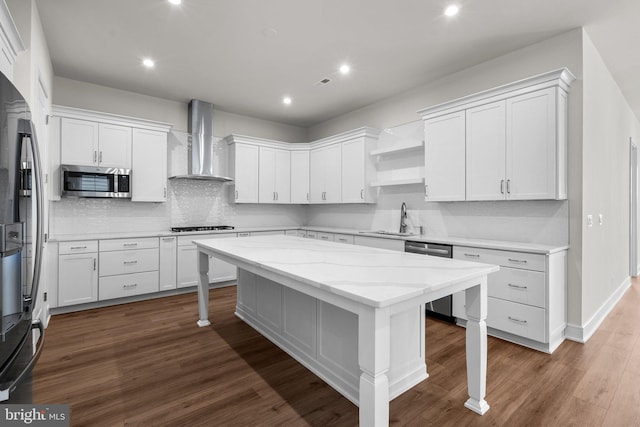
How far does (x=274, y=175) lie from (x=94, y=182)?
8.52 feet

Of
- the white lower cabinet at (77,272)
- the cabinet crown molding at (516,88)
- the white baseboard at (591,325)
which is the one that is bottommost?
the white baseboard at (591,325)

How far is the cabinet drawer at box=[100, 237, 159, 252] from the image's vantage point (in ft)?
12.5

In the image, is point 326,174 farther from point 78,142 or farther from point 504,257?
point 78,142

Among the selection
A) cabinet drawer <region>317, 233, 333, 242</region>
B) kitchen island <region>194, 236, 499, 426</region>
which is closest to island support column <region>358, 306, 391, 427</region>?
kitchen island <region>194, 236, 499, 426</region>

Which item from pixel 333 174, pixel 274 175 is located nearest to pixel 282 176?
pixel 274 175

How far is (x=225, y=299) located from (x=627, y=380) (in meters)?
3.92

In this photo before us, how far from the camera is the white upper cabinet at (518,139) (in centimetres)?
276

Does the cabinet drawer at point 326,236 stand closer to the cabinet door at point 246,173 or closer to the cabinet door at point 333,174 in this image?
the cabinet door at point 333,174

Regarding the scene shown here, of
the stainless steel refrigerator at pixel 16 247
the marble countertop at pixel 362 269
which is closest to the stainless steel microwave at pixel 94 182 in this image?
the marble countertop at pixel 362 269

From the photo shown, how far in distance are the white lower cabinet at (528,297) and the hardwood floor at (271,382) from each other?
4.9 inches

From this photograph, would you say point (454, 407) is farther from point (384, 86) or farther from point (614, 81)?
point (614, 81)

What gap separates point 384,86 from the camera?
4.21 meters

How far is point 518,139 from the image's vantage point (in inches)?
116

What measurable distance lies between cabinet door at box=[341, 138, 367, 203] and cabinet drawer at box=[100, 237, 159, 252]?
2.82m
